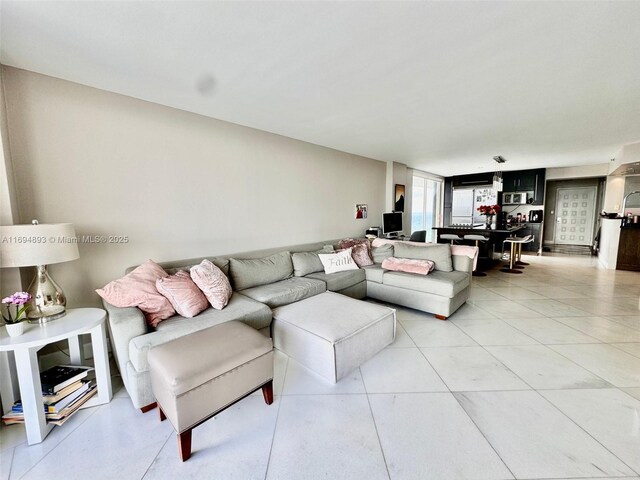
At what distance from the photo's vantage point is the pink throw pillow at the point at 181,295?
2.18 meters

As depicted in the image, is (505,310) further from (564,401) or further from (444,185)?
(444,185)

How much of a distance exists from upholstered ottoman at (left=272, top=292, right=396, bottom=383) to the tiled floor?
13 cm

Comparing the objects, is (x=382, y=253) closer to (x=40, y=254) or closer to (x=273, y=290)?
(x=273, y=290)

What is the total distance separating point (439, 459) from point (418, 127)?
3.45 meters

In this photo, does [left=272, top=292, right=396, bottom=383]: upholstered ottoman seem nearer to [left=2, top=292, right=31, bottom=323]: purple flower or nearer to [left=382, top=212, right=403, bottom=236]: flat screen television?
[left=2, top=292, right=31, bottom=323]: purple flower

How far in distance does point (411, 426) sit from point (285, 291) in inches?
64.8

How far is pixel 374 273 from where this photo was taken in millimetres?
3750

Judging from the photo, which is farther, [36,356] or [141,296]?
[141,296]

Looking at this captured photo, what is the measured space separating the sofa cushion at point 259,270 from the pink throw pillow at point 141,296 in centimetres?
83

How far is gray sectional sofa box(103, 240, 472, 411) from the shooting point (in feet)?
5.91

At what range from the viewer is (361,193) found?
17.7 feet

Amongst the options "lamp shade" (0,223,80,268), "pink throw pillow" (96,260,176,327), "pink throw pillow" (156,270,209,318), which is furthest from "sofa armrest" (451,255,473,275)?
"lamp shade" (0,223,80,268)

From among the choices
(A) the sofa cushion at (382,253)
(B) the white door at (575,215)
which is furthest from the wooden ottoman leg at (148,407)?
(B) the white door at (575,215)

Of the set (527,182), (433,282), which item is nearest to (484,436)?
(433,282)
